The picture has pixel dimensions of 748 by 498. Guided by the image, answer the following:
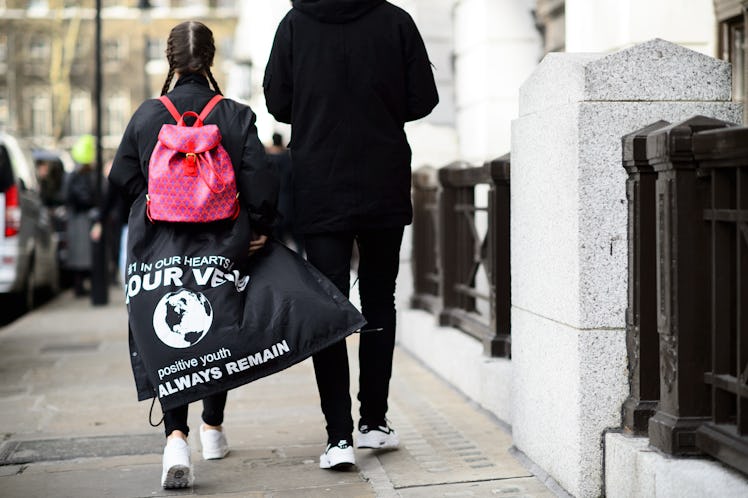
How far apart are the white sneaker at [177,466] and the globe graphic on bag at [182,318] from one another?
0.47 meters

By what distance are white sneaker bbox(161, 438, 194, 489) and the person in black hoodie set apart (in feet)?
1.85

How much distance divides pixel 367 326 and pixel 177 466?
991mm

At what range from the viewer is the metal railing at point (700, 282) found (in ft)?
11.6

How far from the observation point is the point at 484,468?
4941mm

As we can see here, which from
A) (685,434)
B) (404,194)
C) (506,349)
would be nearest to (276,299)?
(404,194)

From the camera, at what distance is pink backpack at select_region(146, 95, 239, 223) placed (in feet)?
14.7

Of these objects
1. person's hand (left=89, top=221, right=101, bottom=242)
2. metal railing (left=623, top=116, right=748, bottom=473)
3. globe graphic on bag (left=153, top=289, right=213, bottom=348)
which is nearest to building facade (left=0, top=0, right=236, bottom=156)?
person's hand (left=89, top=221, right=101, bottom=242)

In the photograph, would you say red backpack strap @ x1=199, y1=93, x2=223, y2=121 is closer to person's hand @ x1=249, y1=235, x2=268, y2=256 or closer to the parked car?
person's hand @ x1=249, y1=235, x2=268, y2=256

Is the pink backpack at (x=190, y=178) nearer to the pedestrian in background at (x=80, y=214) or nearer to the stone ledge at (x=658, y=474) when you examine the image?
the stone ledge at (x=658, y=474)

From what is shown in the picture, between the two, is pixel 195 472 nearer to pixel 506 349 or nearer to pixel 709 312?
pixel 506 349

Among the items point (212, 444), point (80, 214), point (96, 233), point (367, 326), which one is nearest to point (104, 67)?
point (80, 214)

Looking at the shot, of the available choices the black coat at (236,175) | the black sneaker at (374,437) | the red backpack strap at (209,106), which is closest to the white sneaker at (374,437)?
the black sneaker at (374,437)

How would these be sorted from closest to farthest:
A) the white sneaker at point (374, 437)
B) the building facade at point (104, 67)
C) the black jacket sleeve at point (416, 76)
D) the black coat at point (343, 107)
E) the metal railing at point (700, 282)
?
the metal railing at point (700, 282)
the black coat at point (343, 107)
the black jacket sleeve at point (416, 76)
the white sneaker at point (374, 437)
the building facade at point (104, 67)

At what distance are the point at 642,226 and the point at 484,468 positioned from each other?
132cm
